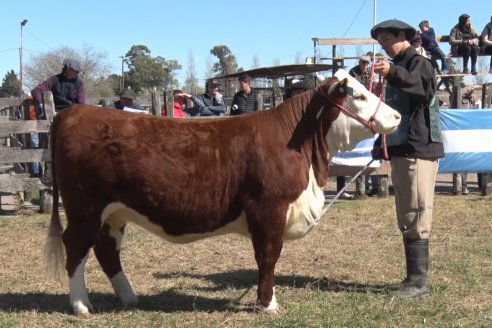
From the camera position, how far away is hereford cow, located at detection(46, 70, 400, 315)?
14.5ft

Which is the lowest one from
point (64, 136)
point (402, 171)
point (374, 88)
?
point (402, 171)

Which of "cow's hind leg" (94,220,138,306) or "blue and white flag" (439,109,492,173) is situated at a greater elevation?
"blue and white flag" (439,109,492,173)

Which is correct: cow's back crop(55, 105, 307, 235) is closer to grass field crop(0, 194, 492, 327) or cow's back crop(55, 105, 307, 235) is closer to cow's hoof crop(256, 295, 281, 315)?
cow's hoof crop(256, 295, 281, 315)

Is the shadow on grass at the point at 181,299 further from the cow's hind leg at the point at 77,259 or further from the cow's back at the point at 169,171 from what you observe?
the cow's back at the point at 169,171

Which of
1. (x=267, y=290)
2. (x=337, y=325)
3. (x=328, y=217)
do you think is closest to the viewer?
(x=337, y=325)

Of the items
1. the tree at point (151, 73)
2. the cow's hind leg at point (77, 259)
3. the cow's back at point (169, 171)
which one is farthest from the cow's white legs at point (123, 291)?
the tree at point (151, 73)

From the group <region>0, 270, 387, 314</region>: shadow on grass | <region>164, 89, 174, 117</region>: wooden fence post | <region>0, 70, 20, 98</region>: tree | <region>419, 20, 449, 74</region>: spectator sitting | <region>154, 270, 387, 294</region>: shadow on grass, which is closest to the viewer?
<region>0, 270, 387, 314</region>: shadow on grass

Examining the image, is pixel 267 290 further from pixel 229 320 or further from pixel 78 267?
pixel 78 267

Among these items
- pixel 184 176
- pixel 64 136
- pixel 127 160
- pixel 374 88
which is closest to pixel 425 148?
pixel 374 88

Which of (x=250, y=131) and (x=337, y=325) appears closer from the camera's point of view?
(x=337, y=325)

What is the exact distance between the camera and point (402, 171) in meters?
5.02

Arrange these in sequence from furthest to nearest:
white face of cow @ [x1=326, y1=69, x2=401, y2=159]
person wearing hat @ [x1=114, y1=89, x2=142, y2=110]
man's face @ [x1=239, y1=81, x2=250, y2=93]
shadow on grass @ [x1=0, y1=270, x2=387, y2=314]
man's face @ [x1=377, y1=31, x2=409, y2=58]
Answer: man's face @ [x1=239, y1=81, x2=250, y2=93] < person wearing hat @ [x1=114, y1=89, x2=142, y2=110] < man's face @ [x1=377, y1=31, x2=409, y2=58] < shadow on grass @ [x1=0, y1=270, x2=387, y2=314] < white face of cow @ [x1=326, y1=69, x2=401, y2=159]

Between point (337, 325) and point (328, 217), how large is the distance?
4.65 m

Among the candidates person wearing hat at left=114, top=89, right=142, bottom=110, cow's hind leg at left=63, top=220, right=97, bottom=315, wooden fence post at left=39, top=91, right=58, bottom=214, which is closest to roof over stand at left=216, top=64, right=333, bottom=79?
person wearing hat at left=114, top=89, right=142, bottom=110
